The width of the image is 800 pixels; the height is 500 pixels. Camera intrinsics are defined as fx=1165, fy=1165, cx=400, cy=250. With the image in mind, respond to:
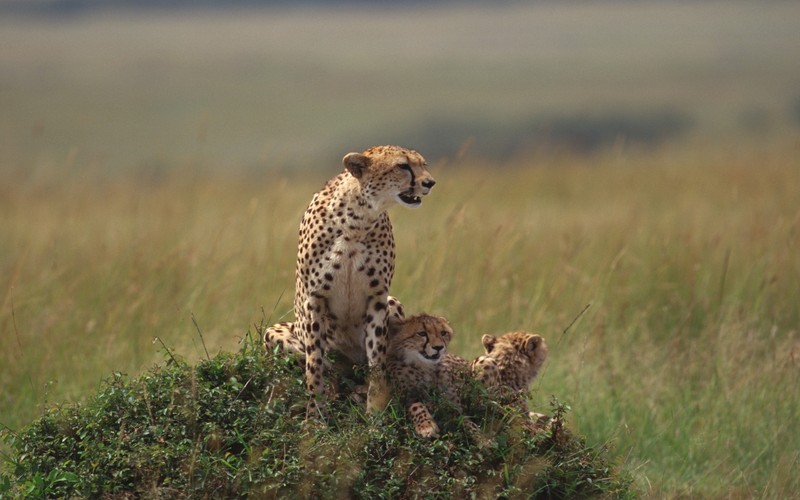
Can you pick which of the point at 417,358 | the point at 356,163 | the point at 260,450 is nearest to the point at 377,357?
the point at 417,358

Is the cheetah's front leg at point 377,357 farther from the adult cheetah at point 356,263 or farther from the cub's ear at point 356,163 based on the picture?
the cub's ear at point 356,163

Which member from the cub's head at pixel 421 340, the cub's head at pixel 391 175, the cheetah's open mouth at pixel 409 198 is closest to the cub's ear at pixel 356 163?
the cub's head at pixel 391 175

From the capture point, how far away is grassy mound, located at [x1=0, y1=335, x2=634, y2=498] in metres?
4.20

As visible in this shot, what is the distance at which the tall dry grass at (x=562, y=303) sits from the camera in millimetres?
5941

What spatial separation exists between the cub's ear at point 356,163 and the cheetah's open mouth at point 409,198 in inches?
7.8

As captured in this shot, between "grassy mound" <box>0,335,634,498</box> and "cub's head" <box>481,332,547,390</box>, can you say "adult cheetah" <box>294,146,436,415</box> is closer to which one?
"grassy mound" <box>0,335,634,498</box>

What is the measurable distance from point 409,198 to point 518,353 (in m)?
1.04

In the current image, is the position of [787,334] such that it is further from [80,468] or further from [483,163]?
[483,163]

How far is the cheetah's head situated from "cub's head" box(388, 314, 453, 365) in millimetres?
411

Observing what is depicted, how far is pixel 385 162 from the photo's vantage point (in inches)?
181

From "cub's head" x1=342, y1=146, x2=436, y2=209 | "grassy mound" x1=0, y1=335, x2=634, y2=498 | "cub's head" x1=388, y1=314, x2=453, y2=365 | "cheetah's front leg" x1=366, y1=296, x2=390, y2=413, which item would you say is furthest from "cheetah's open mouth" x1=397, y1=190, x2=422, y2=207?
"grassy mound" x1=0, y1=335, x2=634, y2=498

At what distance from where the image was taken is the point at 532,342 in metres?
5.20

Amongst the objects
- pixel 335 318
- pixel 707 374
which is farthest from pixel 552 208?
pixel 335 318

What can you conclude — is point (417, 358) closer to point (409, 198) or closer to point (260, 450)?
point (409, 198)
